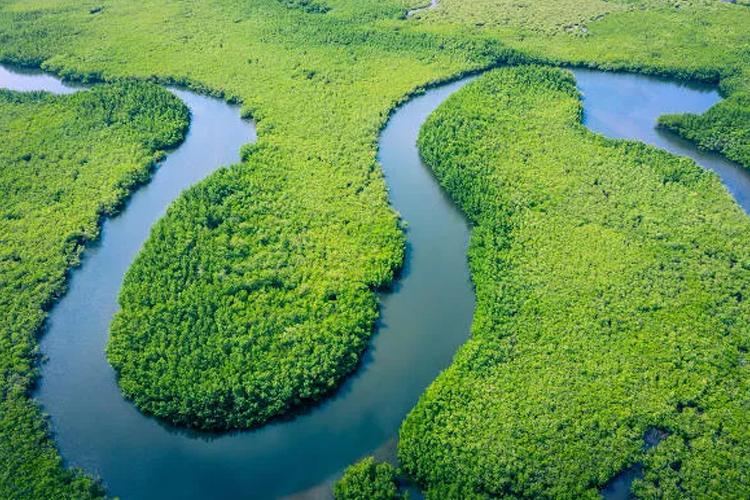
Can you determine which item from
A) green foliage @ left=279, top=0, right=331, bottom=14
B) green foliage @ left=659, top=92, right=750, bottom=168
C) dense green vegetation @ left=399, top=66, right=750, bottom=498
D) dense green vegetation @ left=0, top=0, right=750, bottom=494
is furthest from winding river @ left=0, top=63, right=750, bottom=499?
green foliage @ left=279, top=0, right=331, bottom=14

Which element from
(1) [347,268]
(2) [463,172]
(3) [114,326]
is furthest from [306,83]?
(3) [114,326]

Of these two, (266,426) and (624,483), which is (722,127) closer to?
(624,483)

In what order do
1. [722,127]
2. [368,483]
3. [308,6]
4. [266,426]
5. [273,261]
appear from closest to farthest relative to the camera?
[368,483] < [266,426] < [273,261] < [722,127] < [308,6]

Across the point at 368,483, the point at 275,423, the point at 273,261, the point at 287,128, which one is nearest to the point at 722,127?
the point at 287,128

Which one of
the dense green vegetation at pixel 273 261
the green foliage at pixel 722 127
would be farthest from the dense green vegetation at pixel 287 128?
the green foliage at pixel 722 127

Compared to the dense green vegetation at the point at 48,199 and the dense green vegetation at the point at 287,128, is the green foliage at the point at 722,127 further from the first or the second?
the dense green vegetation at the point at 48,199

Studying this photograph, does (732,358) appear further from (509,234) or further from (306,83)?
(306,83)

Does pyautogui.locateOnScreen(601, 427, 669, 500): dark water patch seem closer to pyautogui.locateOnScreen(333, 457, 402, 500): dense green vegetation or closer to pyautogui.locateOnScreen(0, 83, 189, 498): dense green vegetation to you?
pyautogui.locateOnScreen(333, 457, 402, 500): dense green vegetation
